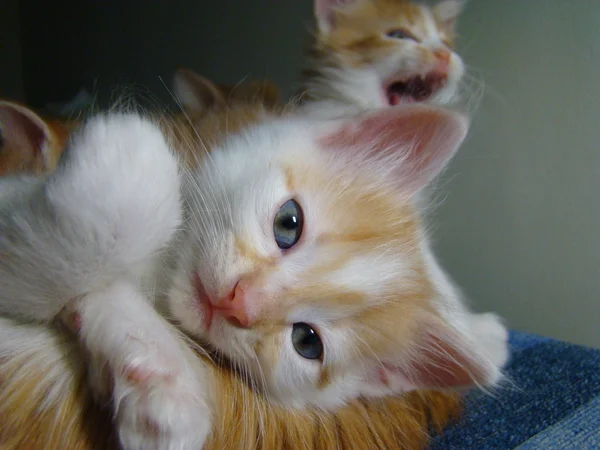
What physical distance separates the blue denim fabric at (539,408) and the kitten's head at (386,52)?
0.68 m

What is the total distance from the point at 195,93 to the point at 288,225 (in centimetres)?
73

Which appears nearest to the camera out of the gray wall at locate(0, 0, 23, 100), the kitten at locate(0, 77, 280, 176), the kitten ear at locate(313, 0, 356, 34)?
the kitten at locate(0, 77, 280, 176)

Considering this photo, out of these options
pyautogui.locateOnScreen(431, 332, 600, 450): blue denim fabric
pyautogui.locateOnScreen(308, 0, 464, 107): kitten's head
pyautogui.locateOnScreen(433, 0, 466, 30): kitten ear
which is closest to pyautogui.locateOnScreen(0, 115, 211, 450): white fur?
pyautogui.locateOnScreen(431, 332, 600, 450): blue denim fabric

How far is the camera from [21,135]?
98 centimetres

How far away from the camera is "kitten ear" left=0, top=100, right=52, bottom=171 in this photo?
3.11 feet

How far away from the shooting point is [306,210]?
32.1 inches

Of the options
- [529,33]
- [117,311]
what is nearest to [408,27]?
[529,33]

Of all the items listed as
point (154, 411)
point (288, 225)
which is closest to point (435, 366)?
point (288, 225)

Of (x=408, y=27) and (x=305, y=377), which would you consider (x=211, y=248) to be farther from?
Result: (x=408, y=27)

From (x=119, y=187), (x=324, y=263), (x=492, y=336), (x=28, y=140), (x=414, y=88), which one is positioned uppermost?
(x=414, y=88)

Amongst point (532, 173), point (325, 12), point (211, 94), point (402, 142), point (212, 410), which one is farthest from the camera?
point (532, 173)

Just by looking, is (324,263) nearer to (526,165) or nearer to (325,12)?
(325,12)

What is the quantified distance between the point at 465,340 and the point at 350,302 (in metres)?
0.18

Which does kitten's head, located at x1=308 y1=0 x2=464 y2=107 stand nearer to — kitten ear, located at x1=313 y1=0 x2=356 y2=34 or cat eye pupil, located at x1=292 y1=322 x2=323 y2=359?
kitten ear, located at x1=313 y1=0 x2=356 y2=34
